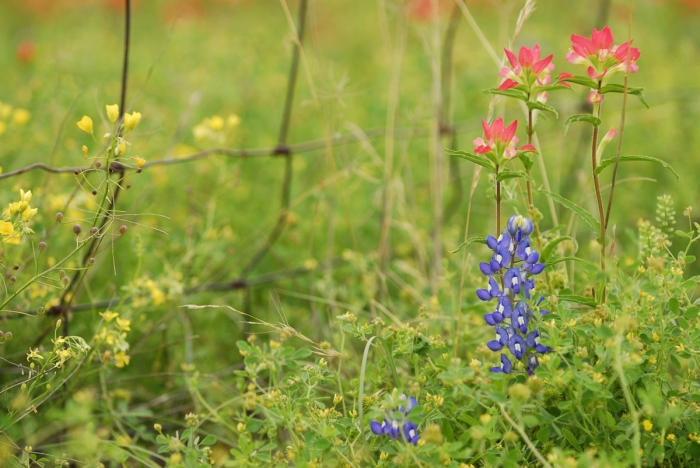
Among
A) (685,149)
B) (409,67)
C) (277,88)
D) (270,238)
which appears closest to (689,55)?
(685,149)

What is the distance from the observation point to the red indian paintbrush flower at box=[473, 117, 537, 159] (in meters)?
1.16

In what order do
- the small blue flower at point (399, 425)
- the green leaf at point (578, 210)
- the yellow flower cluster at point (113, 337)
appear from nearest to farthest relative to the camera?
the small blue flower at point (399, 425) < the green leaf at point (578, 210) < the yellow flower cluster at point (113, 337)

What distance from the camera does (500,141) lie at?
118 centimetres

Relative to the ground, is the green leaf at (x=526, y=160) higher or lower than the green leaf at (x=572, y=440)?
higher

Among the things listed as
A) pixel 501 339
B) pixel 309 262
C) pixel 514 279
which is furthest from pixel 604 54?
pixel 309 262

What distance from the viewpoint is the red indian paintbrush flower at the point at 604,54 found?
1.17 m

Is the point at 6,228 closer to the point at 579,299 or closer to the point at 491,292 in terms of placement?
the point at 491,292

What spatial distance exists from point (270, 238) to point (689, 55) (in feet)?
10.5

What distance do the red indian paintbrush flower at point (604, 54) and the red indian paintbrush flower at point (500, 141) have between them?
18cm

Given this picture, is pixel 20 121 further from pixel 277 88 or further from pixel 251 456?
pixel 277 88

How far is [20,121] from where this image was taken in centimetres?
218

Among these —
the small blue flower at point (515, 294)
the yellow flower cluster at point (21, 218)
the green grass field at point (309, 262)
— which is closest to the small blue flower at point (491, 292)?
the small blue flower at point (515, 294)

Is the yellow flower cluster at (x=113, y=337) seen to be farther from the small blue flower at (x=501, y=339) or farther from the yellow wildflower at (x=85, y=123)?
the small blue flower at (x=501, y=339)

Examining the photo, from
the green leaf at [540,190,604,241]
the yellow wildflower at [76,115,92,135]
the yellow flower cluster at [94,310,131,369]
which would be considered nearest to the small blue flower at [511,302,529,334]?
the green leaf at [540,190,604,241]
